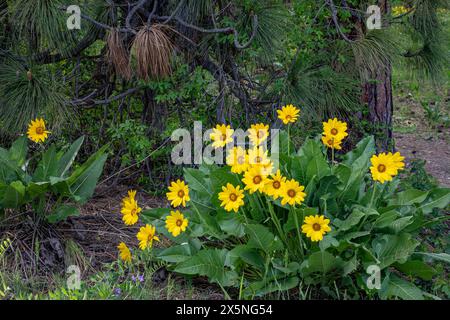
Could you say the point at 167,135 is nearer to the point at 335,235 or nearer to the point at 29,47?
the point at 29,47

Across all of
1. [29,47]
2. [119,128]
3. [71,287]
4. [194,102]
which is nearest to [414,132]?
[194,102]

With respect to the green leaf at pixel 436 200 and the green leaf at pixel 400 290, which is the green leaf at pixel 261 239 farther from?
the green leaf at pixel 436 200

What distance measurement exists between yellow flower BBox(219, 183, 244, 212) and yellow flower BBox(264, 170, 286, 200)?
0.12 m

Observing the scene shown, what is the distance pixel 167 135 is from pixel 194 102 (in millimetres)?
326

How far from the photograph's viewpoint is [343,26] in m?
4.57

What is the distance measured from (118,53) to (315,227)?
4.92ft

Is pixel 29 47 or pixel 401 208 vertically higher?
pixel 29 47

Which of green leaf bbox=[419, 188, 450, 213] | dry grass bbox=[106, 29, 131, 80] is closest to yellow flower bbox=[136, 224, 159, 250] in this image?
dry grass bbox=[106, 29, 131, 80]

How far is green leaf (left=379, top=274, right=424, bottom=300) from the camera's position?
318 cm

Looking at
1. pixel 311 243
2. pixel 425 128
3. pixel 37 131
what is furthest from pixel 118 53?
pixel 425 128

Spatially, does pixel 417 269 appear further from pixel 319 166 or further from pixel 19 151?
pixel 19 151

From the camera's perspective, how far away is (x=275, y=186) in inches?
124

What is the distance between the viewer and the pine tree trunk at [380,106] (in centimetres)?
496
